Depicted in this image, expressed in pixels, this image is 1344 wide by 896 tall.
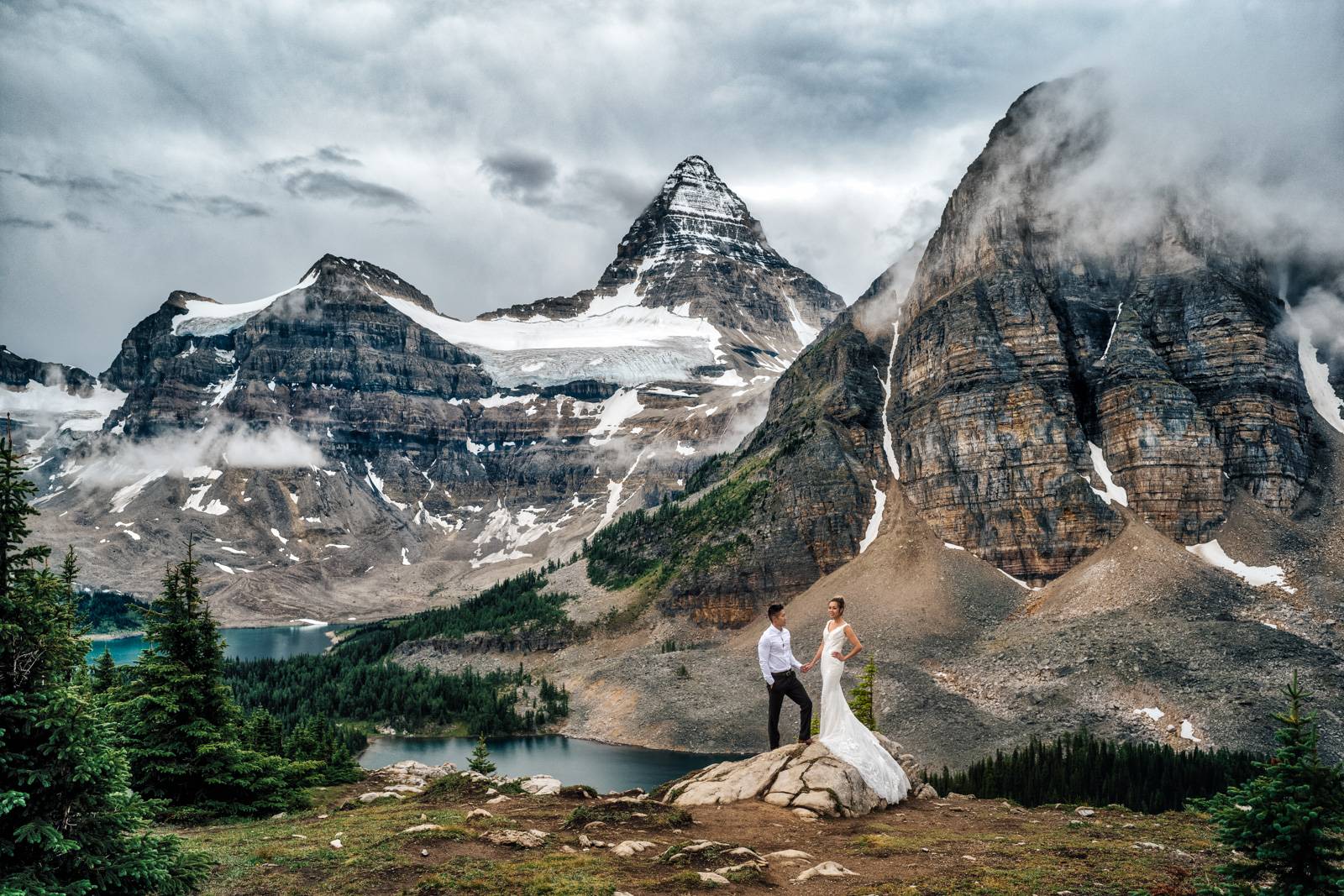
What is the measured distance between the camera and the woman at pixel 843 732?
2297 centimetres

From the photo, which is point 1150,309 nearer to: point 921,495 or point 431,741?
point 921,495

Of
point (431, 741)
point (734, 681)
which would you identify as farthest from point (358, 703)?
point (734, 681)

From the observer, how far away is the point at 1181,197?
128750mm

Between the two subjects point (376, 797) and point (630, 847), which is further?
point (376, 797)

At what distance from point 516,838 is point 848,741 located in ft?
30.4

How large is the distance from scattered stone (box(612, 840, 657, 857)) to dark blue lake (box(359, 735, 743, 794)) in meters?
63.3

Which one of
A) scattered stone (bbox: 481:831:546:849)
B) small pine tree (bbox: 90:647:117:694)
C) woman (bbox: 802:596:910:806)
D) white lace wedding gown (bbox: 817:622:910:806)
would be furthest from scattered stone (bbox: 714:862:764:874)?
small pine tree (bbox: 90:647:117:694)

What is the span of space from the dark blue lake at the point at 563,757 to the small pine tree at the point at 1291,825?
7144 cm

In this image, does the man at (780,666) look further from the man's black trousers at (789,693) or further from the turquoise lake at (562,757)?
the turquoise lake at (562,757)

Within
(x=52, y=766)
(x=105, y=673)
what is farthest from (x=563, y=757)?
(x=52, y=766)

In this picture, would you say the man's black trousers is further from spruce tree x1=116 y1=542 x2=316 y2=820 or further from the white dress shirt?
spruce tree x1=116 y1=542 x2=316 y2=820

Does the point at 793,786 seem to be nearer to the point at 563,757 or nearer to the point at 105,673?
the point at 105,673

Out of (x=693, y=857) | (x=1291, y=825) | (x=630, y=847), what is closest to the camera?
(x=1291, y=825)

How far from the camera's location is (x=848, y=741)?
24.0 metres
